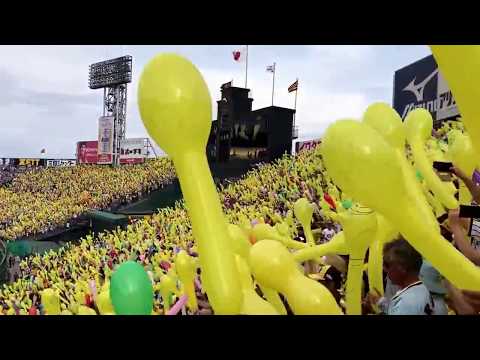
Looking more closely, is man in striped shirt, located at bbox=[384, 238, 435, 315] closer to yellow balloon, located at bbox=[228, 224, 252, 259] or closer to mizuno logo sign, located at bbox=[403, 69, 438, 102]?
yellow balloon, located at bbox=[228, 224, 252, 259]

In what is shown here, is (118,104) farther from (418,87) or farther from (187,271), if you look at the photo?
(187,271)

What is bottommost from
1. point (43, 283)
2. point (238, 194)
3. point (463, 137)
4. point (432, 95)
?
point (43, 283)

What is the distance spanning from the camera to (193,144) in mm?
894

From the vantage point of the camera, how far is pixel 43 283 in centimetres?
738

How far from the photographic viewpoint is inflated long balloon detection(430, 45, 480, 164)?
70 centimetres

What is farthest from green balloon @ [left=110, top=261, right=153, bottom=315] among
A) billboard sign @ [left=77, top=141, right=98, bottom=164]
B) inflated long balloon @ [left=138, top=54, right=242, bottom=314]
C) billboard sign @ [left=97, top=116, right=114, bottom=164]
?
billboard sign @ [left=77, top=141, right=98, bottom=164]

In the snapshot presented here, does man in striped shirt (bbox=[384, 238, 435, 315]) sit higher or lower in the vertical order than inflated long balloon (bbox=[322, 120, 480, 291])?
lower

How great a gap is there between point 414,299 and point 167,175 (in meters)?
8.98

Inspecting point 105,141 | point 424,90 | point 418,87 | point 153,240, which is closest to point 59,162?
point 105,141

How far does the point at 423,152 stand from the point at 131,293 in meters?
0.79

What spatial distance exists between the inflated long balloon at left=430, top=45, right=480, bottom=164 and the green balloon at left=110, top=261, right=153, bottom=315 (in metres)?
0.76
